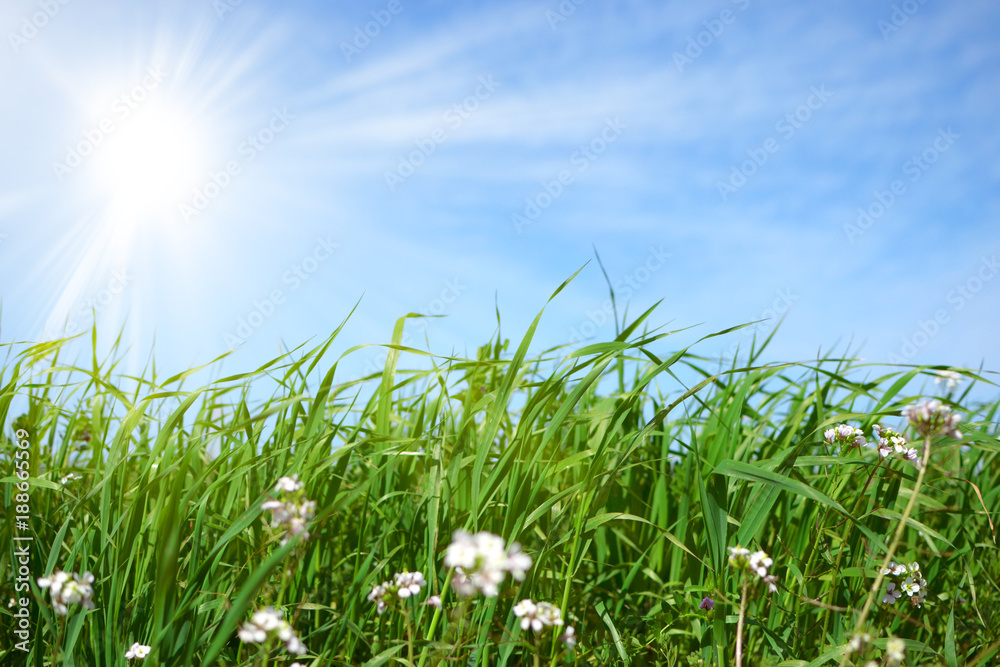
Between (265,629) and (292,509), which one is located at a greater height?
(292,509)

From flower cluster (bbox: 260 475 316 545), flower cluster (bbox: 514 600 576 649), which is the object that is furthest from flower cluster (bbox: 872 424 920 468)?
flower cluster (bbox: 260 475 316 545)

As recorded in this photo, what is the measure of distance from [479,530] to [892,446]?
1448 mm

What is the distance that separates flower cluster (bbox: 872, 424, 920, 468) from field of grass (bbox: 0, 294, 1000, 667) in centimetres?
7

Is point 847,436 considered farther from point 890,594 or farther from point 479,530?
point 479,530

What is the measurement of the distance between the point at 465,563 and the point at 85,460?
11.2 feet

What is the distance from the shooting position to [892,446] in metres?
2.27

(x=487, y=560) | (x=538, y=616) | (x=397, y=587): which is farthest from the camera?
(x=397, y=587)

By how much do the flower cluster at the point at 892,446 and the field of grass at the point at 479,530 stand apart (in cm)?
7

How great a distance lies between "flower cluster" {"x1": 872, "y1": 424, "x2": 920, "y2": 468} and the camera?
2.11 metres

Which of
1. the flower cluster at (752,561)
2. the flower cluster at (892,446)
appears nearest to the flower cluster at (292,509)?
the flower cluster at (752,561)

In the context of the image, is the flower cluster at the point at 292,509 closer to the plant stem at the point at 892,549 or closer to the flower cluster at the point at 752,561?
the flower cluster at the point at 752,561

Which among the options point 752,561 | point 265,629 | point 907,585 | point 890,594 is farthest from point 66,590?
point 907,585

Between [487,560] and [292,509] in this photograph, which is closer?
[487,560]

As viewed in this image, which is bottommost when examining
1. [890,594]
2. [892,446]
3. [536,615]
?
[536,615]
